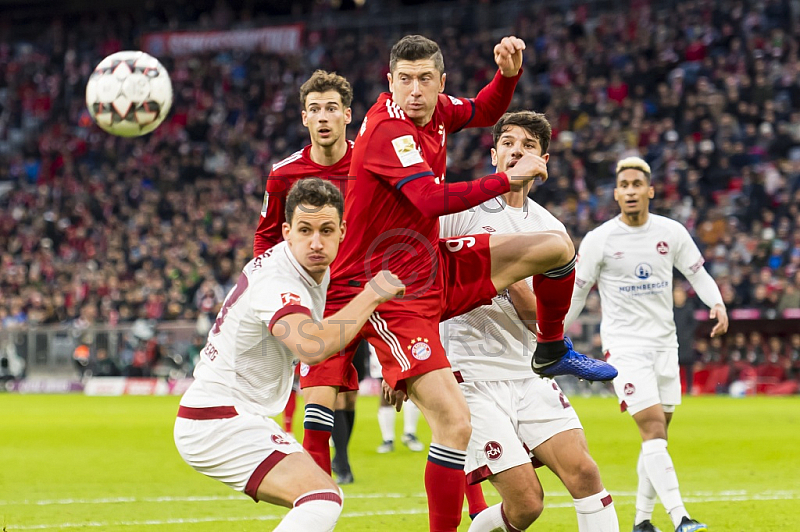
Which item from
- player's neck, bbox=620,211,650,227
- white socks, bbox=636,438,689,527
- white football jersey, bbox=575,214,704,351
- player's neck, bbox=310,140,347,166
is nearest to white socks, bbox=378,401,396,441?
white football jersey, bbox=575,214,704,351

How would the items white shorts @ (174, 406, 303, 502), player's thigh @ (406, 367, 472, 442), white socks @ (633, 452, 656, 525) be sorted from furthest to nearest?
white socks @ (633, 452, 656, 525) < player's thigh @ (406, 367, 472, 442) < white shorts @ (174, 406, 303, 502)

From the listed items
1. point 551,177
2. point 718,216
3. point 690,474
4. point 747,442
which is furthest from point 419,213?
point 551,177

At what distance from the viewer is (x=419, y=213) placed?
215 inches

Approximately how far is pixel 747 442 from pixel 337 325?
8796 millimetres

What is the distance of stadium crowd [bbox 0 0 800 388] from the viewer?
69.0ft

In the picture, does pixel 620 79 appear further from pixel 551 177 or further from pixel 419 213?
pixel 419 213

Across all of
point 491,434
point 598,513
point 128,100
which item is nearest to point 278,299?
point 491,434

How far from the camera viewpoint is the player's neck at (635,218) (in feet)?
25.9

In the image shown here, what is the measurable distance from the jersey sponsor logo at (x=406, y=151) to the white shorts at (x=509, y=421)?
51.6 inches

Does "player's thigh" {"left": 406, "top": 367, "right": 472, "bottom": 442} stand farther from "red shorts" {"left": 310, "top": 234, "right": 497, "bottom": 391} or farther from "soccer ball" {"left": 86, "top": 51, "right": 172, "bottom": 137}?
"soccer ball" {"left": 86, "top": 51, "right": 172, "bottom": 137}

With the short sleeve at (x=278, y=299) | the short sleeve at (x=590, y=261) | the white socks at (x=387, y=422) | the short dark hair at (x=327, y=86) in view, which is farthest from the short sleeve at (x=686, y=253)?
the white socks at (x=387, y=422)

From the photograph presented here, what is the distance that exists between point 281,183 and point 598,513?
10.2 feet

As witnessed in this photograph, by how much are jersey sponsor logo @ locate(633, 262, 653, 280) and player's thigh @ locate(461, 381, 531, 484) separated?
233 cm

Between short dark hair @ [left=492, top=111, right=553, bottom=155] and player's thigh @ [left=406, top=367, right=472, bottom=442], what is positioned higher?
short dark hair @ [left=492, top=111, right=553, bottom=155]
